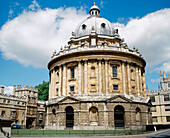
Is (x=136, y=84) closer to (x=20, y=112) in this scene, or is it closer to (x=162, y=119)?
(x=162, y=119)

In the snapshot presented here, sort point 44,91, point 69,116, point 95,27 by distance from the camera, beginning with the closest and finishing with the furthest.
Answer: point 69,116 < point 95,27 < point 44,91

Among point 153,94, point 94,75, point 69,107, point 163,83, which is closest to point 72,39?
point 94,75

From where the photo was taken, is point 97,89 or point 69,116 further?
point 97,89

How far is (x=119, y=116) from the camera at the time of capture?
36625 mm

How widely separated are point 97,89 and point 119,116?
689 cm

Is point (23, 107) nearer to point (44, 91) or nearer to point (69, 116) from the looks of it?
point (44, 91)

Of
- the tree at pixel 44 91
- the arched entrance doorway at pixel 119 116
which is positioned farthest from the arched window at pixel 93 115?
the tree at pixel 44 91

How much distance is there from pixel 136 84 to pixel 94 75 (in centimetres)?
1037

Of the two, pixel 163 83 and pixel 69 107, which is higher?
pixel 163 83

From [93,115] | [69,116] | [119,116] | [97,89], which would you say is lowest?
[69,116]

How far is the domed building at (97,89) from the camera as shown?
119 feet

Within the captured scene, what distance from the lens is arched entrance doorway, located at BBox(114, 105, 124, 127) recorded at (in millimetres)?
36312

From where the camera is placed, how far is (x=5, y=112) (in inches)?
2251

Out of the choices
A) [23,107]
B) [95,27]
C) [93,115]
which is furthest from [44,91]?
[93,115]
